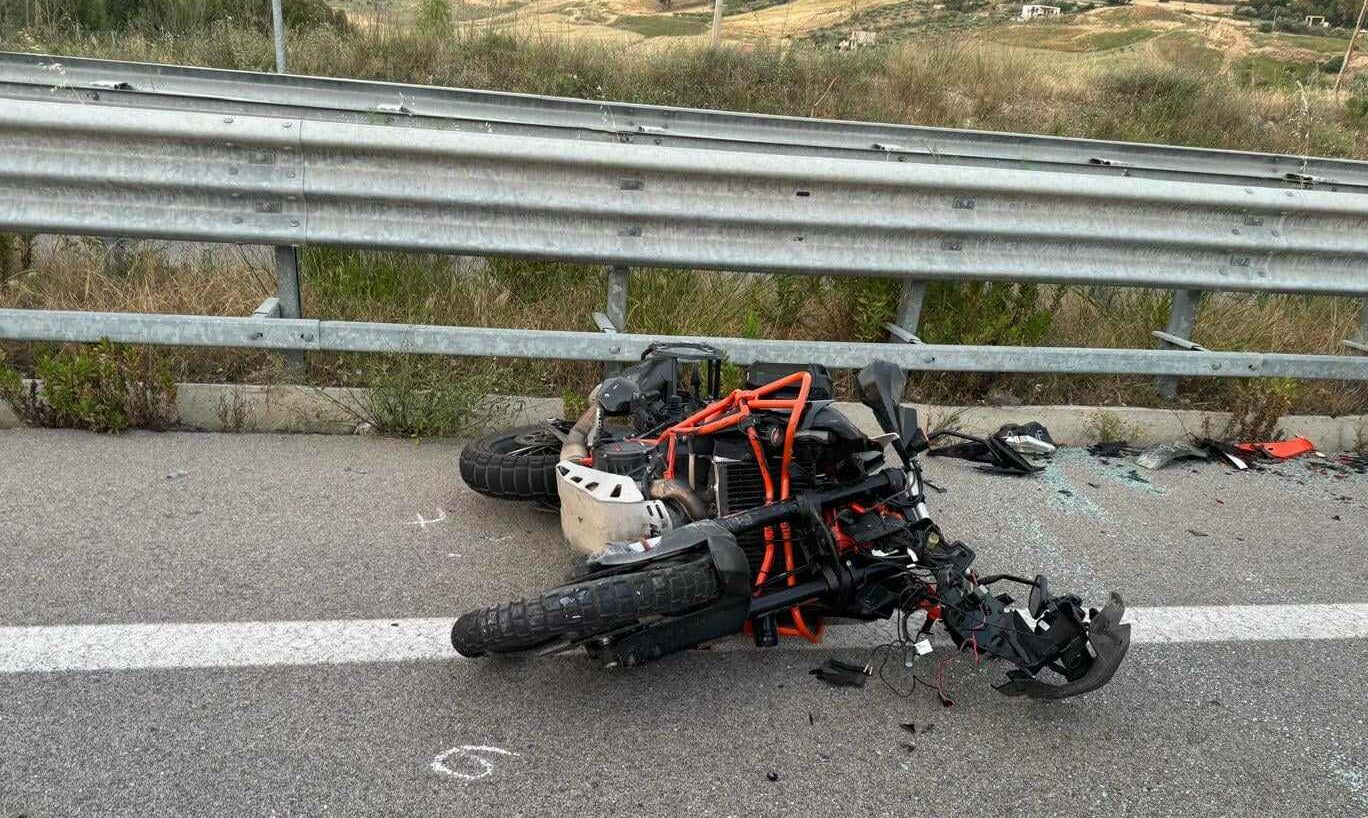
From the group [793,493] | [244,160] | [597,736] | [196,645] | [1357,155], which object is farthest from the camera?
[1357,155]

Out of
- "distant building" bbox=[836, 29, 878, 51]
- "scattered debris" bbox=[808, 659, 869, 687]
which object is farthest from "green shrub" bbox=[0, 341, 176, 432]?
"distant building" bbox=[836, 29, 878, 51]

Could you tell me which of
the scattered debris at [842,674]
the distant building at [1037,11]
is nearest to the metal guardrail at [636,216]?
the scattered debris at [842,674]

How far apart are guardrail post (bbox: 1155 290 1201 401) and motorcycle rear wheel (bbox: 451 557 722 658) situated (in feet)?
12.9

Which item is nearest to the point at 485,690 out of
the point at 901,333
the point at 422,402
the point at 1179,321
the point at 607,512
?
the point at 607,512

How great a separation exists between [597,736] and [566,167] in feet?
9.08

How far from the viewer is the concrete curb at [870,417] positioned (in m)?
4.42

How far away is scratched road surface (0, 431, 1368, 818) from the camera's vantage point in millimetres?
2377

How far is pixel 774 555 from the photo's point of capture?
2.97 metres

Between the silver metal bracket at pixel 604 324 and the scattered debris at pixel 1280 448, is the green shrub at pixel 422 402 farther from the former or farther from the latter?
the scattered debris at pixel 1280 448

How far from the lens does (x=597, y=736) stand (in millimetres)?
2584

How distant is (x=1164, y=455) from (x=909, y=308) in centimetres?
145

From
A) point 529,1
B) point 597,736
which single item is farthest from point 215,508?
point 529,1

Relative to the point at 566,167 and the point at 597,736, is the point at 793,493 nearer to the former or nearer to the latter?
the point at 597,736

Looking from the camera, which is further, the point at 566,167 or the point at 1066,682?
the point at 566,167
